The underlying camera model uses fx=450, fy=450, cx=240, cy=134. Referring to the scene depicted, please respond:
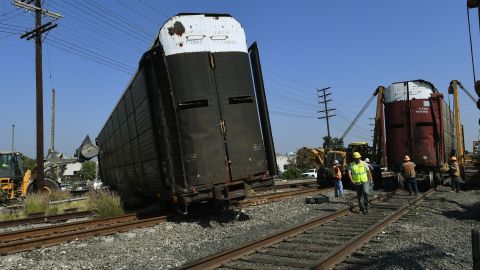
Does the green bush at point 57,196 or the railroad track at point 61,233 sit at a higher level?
the green bush at point 57,196

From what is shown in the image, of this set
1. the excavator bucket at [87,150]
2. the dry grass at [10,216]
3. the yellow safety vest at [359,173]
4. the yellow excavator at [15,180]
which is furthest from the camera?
the excavator bucket at [87,150]

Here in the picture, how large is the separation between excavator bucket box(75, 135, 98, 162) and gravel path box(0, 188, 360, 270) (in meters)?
17.1

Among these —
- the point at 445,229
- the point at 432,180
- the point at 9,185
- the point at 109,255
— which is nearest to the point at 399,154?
the point at 432,180

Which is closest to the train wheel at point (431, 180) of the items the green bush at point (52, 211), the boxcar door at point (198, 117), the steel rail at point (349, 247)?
the steel rail at point (349, 247)

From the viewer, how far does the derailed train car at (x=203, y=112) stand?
32.3ft

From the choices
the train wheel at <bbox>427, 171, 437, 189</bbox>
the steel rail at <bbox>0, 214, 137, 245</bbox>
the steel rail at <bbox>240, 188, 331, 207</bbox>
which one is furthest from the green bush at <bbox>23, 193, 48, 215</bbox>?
the train wheel at <bbox>427, 171, 437, 189</bbox>

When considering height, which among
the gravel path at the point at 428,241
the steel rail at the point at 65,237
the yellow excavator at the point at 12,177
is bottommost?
the gravel path at the point at 428,241

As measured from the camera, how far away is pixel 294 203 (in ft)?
44.5

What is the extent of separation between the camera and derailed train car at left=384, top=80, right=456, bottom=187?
57.6 ft

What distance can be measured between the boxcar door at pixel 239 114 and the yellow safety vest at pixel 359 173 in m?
2.54

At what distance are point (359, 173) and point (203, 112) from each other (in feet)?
14.7

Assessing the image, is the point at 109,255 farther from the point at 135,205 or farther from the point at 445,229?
the point at 135,205

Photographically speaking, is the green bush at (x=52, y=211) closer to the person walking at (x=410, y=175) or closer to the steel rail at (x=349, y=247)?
the steel rail at (x=349, y=247)

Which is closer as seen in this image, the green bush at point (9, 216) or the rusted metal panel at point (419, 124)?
the green bush at point (9, 216)
